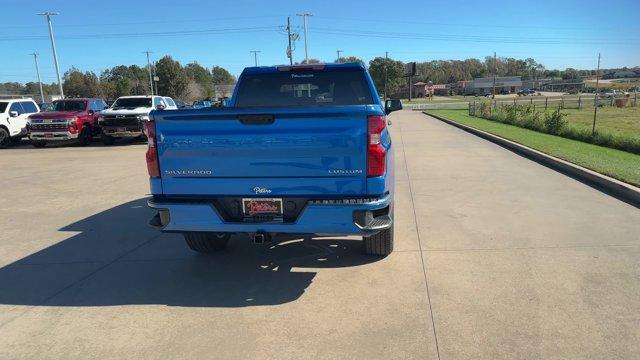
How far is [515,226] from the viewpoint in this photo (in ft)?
20.5

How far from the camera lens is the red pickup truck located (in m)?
18.3

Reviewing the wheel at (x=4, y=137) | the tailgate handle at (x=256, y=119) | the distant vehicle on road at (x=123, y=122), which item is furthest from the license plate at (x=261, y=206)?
the wheel at (x=4, y=137)

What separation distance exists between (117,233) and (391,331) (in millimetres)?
4438

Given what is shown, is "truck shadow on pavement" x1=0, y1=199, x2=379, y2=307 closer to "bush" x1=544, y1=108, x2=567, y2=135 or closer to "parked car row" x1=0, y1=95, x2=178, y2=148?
"parked car row" x1=0, y1=95, x2=178, y2=148

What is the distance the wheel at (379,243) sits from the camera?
5.02m

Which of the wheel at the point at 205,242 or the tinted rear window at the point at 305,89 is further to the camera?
the tinted rear window at the point at 305,89

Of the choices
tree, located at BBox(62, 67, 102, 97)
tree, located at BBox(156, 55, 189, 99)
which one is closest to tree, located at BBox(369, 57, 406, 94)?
tree, located at BBox(156, 55, 189, 99)

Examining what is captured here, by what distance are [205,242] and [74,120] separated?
15.8 m

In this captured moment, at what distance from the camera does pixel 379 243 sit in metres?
5.09

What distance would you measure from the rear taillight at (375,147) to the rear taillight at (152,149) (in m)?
1.89

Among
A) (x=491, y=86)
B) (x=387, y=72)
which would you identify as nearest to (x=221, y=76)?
(x=387, y=72)

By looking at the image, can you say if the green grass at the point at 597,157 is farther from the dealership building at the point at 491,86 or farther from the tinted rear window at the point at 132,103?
the dealership building at the point at 491,86

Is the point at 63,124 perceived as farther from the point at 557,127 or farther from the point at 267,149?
the point at 557,127

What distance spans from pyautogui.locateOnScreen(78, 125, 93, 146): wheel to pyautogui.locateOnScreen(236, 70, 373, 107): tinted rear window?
15.4 meters
